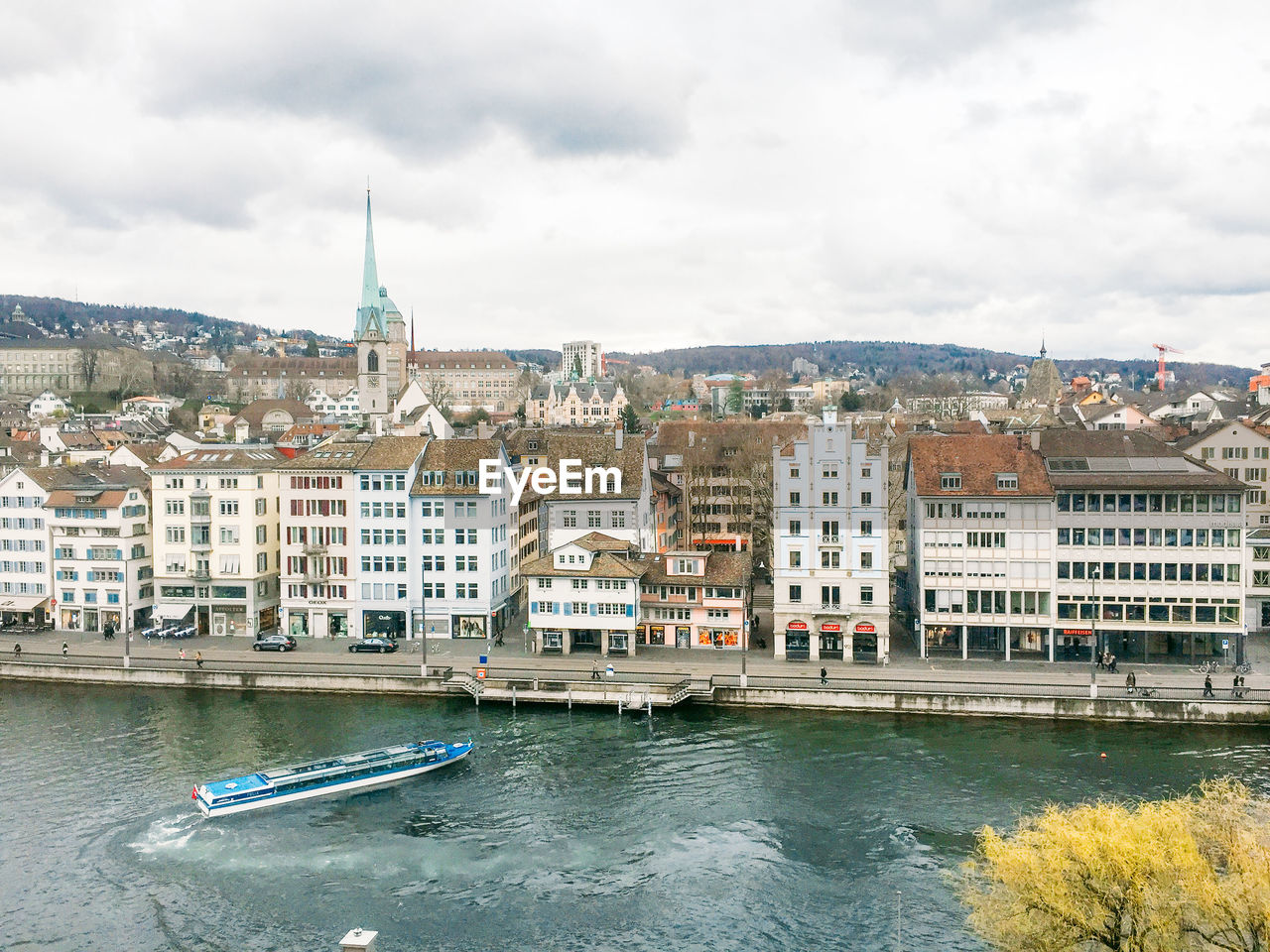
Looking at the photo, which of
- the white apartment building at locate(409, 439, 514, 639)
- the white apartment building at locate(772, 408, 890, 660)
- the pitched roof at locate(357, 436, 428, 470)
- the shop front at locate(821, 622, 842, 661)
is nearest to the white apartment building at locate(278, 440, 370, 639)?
the pitched roof at locate(357, 436, 428, 470)

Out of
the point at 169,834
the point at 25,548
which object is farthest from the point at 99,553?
the point at 169,834

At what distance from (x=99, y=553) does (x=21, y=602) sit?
816 cm

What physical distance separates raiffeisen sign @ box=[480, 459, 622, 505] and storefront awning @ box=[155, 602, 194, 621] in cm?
2343

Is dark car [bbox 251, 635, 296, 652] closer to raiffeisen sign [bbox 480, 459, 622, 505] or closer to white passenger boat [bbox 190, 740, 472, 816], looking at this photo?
raiffeisen sign [bbox 480, 459, 622, 505]

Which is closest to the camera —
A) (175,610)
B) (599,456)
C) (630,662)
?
(630,662)

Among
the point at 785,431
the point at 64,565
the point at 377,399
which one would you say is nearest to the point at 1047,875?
the point at 64,565

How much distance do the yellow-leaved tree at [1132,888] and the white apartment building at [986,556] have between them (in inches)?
1316

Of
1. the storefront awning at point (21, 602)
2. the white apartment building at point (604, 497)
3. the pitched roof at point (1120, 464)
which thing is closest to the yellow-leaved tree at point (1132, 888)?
the pitched roof at point (1120, 464)

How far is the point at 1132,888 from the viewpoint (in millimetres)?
27422

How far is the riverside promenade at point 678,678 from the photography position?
56156 millimetres

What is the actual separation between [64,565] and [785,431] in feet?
219

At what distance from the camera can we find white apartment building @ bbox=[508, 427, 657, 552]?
7494 centimetres

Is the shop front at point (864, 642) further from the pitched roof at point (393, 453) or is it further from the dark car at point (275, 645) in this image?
the dark car at point (275, 645)

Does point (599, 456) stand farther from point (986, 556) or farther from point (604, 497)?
point (986, 556)
